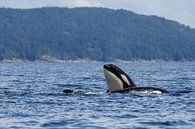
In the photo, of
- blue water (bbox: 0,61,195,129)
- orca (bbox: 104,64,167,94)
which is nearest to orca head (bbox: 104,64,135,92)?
orca (bbox: 104,64,167,94)

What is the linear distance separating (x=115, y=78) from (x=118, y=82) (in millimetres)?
637

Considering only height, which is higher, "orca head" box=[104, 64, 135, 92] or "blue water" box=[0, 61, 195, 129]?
"orca head" box=[104, 64, 135, 92]

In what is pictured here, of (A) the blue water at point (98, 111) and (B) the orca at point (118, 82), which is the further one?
(B) the orca at point (118, 82)

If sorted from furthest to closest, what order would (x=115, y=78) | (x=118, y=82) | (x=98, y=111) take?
(x=118, y=82)
(x=115, y=78)
(x=98, y=111)

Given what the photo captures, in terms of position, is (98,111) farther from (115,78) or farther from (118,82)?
(118,82)

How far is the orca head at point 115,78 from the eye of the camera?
3747 cm

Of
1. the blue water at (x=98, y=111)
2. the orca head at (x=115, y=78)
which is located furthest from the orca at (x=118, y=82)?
the blue water at (x=98, y=111)

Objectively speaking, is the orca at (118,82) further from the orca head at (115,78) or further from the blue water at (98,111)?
the blue water at (98,111)

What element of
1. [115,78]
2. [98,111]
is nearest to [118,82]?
[115,78]

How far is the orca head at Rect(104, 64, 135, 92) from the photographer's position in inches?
1475

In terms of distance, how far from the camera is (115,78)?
3762 centimetres

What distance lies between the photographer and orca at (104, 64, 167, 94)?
37.5 meters

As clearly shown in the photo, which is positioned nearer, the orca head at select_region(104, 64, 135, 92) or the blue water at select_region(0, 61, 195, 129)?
the blue water at select_region(0, 61, 195, 129)

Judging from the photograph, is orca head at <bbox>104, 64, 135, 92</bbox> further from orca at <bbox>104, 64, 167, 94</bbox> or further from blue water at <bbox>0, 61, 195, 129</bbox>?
blue water at <bbox>0, 61, 195, 129</bbox>
